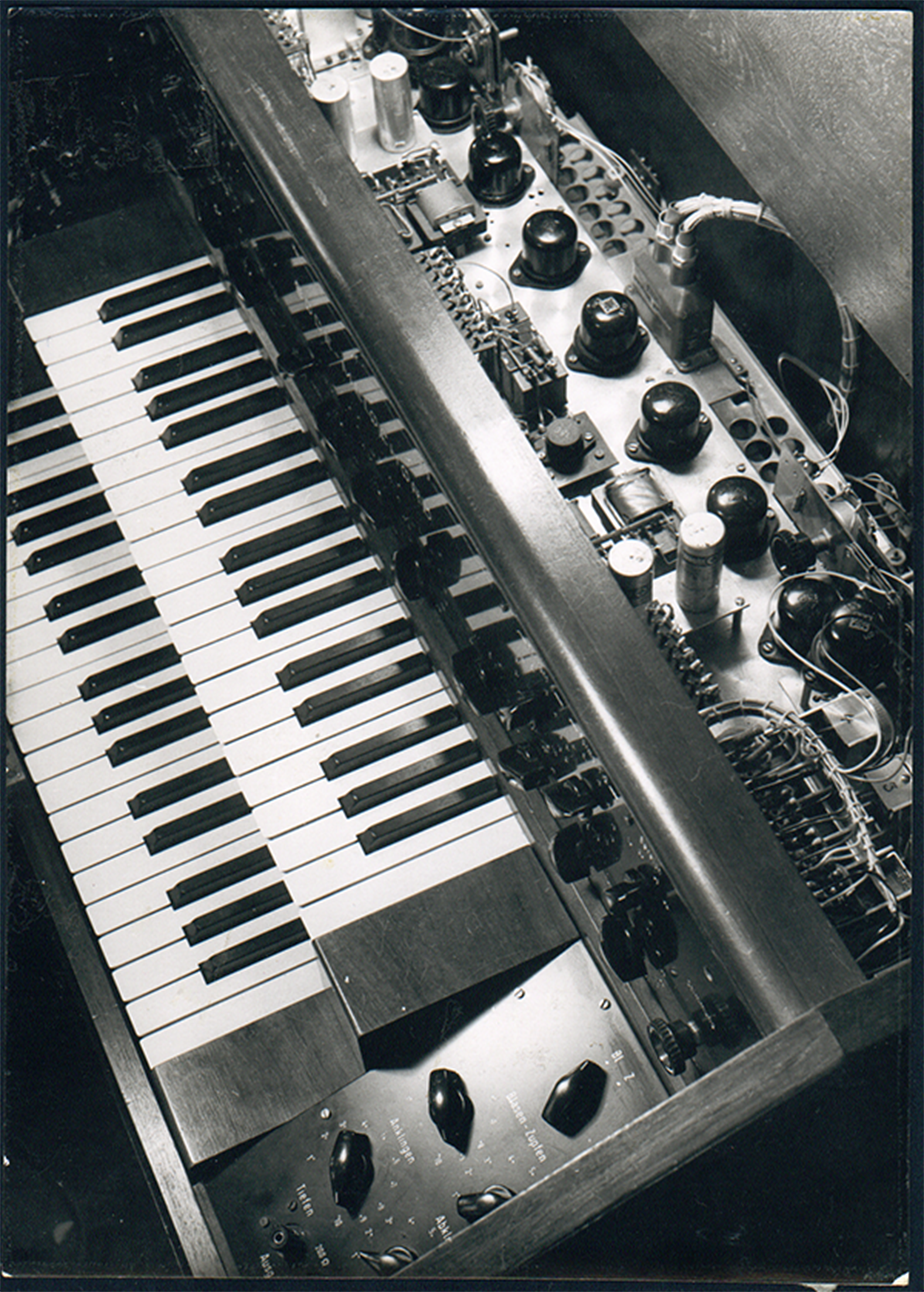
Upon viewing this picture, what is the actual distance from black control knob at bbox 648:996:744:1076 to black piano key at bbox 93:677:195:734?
154cm

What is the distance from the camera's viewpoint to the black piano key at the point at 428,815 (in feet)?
10.1

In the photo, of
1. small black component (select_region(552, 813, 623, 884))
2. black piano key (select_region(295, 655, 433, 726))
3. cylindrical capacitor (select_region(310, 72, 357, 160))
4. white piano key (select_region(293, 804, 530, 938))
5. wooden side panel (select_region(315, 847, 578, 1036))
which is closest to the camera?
small black component (select_region(552, 813, 623, 884))

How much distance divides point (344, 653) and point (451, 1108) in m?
1.14

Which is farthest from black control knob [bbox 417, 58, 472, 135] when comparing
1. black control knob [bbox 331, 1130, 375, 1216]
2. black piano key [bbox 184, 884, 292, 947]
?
black control knob [bbox 331, 1130, 375, 1216]

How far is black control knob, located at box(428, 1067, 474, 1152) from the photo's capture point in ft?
9.00

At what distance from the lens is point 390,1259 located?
2.69 meters

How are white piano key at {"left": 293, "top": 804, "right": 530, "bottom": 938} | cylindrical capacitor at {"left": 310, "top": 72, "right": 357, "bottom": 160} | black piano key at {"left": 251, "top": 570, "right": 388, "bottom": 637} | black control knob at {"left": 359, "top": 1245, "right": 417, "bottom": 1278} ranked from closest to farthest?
black control knob at {"left": 359, "top": 1245, "right": 417, "bottom": 1278} → white piano key at {"left": 293, "top": 804, "right": 530, "bottom": 938} → black piano key at {"left": 251, "top": 570, "right": 388, "bottom": 637} → cylindrical capacitor at {"left": 310, "top": 72, "right": 357, "bottom": 160}

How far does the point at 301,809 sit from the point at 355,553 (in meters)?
0.72

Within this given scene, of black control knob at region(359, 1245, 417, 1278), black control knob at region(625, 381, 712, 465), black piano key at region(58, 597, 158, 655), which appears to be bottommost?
black control knob at region(359, 1245, 417, 1278)

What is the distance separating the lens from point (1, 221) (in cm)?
333

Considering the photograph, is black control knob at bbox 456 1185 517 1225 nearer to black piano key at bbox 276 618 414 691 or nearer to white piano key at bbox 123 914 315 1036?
white piano key at bbox 123 914 315 1036

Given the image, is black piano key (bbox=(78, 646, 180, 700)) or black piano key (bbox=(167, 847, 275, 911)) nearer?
black piano key (bbox=(167, 847, 275, 911))

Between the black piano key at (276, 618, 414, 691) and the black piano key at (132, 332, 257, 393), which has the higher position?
the black piano key at (132, 332, 257, 393)

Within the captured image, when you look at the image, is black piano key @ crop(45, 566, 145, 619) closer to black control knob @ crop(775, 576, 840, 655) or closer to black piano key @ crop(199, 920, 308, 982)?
black piano key @ crop(199, 920, 308, 982)
